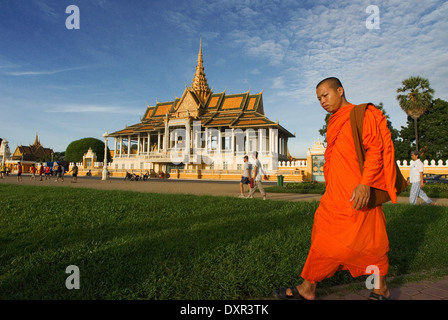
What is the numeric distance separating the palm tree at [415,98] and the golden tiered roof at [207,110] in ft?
45.7

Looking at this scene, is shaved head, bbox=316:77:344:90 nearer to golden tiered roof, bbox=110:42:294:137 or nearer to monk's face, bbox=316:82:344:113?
monk's face, bbox=316:82:344:113

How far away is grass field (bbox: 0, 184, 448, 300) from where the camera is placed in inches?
98.4

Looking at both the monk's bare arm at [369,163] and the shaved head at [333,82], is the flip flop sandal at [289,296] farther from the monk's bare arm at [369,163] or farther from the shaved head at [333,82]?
the shaved head at [333,82]

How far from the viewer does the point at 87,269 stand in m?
2.83

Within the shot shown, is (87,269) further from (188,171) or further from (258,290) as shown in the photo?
(188,171)

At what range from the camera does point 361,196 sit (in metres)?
2.06

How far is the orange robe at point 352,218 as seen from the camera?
6.97ft

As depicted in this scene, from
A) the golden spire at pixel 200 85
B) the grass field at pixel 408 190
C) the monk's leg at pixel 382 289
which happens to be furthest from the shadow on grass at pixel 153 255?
the golden spire at pixel 200 85

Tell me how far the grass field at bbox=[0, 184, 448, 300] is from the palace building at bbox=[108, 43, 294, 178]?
96.0 feet

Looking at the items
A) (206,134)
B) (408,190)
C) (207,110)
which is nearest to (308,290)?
(408,190)

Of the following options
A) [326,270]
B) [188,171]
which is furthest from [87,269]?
[188,171]

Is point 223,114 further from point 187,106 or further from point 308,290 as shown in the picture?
point 308,290
